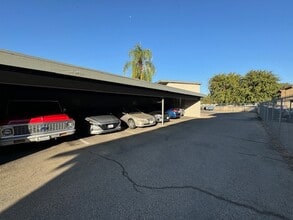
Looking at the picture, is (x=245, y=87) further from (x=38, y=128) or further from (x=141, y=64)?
(x=38, y=128)

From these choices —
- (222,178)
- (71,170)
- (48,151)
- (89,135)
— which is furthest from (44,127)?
(222,178)

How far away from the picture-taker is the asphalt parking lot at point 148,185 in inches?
132

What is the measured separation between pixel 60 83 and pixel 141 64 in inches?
1037

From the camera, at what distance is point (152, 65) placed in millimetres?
33906

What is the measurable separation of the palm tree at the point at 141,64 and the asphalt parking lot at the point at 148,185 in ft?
88.0

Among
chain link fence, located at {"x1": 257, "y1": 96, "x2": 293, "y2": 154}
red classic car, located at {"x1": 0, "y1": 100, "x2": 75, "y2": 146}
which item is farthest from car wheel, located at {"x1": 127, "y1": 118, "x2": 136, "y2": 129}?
chain link fence, located at {"x1": 257, "y1": 96, "x2": 293, "y2": 154}

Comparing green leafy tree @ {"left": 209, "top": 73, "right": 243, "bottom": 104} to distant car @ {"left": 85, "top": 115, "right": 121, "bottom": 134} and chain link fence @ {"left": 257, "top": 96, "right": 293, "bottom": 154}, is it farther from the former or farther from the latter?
distant car @ {"left": 85, "top": 115, "right": 121, "bottom": 134}

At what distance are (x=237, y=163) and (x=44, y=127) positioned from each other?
6377 millimetres

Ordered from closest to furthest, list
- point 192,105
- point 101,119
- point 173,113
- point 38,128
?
point 38,128, point 101,119, point 173,113, point 192,105

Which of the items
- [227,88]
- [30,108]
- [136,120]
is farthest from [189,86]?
[227,88]

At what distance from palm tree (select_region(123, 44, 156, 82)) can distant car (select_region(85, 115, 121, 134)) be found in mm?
22672

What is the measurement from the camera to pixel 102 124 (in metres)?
10.4

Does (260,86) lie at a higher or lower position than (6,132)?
higher

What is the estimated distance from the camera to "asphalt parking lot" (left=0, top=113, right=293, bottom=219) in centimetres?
336
